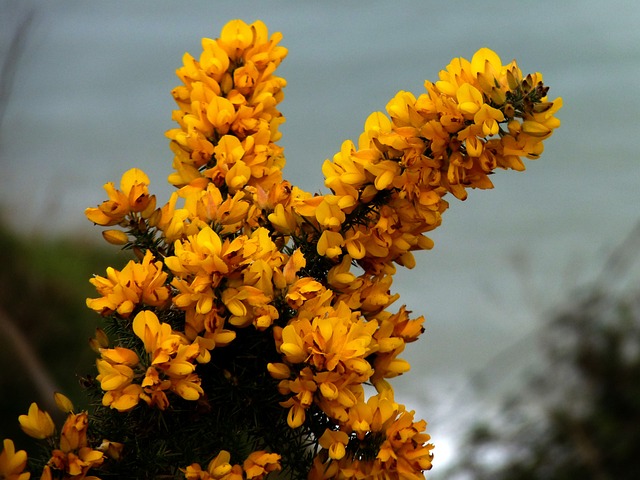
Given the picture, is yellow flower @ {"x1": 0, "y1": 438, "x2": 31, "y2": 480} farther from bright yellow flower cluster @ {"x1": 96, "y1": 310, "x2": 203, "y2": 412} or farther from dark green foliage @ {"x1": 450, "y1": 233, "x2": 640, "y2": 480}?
dark green foliage @ {"x1": 450, "y1": 233, "x2": 640, "y2": 480}

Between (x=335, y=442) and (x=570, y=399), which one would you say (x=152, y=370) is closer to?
(x=335, y=442)

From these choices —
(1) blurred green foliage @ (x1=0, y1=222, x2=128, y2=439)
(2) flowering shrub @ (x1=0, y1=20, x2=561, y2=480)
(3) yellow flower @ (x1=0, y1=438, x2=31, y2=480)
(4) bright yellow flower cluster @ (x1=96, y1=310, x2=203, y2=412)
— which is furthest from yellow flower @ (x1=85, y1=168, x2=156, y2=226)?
(1) blurred green foliage @ (x1=0, y1=222, x2=128, y2=439)

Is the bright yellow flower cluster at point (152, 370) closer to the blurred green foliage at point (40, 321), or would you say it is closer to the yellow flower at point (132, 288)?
the yellow flower at point (132, 288)

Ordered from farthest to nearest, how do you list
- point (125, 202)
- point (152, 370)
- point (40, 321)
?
1. point (40, 321)
2. point (125, 202)
3. point (152, 370)

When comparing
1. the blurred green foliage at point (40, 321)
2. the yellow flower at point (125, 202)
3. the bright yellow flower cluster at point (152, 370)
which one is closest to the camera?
the bright yellow flower cluster at point (152, 370)

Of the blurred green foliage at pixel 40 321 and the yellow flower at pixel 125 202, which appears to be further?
the blurred green foliage at pixel 40 321

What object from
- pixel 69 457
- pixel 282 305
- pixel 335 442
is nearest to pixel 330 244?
pixel 282 305

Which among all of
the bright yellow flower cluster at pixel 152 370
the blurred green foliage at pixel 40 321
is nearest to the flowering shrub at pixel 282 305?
the bright yellow flower cluster at pixel 152 370
